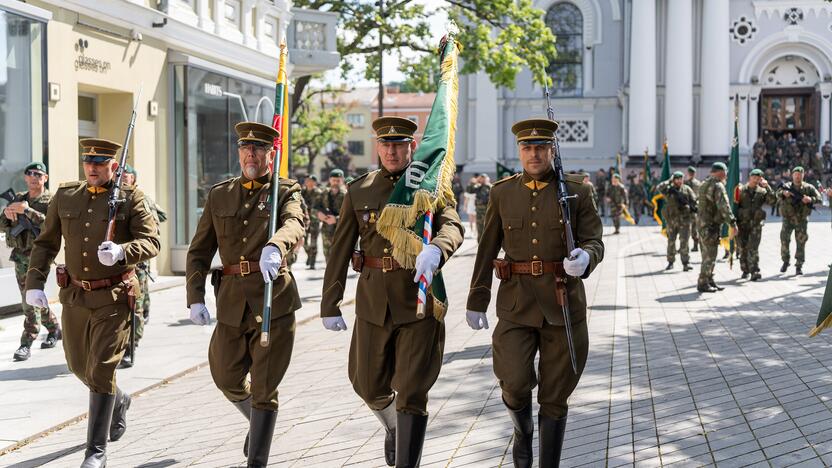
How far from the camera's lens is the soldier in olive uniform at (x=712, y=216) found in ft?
52.5

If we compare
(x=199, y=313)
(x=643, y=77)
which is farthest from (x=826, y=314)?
(x=643, y=77)

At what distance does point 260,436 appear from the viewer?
5.75 m

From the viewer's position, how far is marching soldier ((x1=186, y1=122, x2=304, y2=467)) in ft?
19.1

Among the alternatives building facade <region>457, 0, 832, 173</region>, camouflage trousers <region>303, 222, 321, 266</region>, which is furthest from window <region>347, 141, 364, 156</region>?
camouflage trousers <region>303, 222, 321, 266</region>

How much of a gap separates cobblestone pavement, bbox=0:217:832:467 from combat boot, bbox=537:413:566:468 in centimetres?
53

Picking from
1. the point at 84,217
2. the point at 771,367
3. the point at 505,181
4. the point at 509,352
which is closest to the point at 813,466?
the point at 509,352

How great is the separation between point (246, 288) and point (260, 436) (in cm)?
87

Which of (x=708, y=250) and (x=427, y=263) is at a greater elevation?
(x=427, y=263)

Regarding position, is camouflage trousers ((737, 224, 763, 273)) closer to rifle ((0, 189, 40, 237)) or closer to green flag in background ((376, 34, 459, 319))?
rifle ((0, 189, 40, 237))

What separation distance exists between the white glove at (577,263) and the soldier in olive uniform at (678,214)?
1506cm

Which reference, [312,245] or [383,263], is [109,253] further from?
[312,245]

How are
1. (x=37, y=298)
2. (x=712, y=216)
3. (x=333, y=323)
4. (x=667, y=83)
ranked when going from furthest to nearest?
1. (x=667, y=83)
2. (x=712, y=216)
3. (x=37, y=298)
4. (x=333, y=323)

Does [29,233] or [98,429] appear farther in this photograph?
[29,233]

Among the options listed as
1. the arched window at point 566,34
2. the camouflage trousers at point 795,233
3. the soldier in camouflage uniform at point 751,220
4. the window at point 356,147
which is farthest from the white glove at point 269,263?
the window at point 356,147
